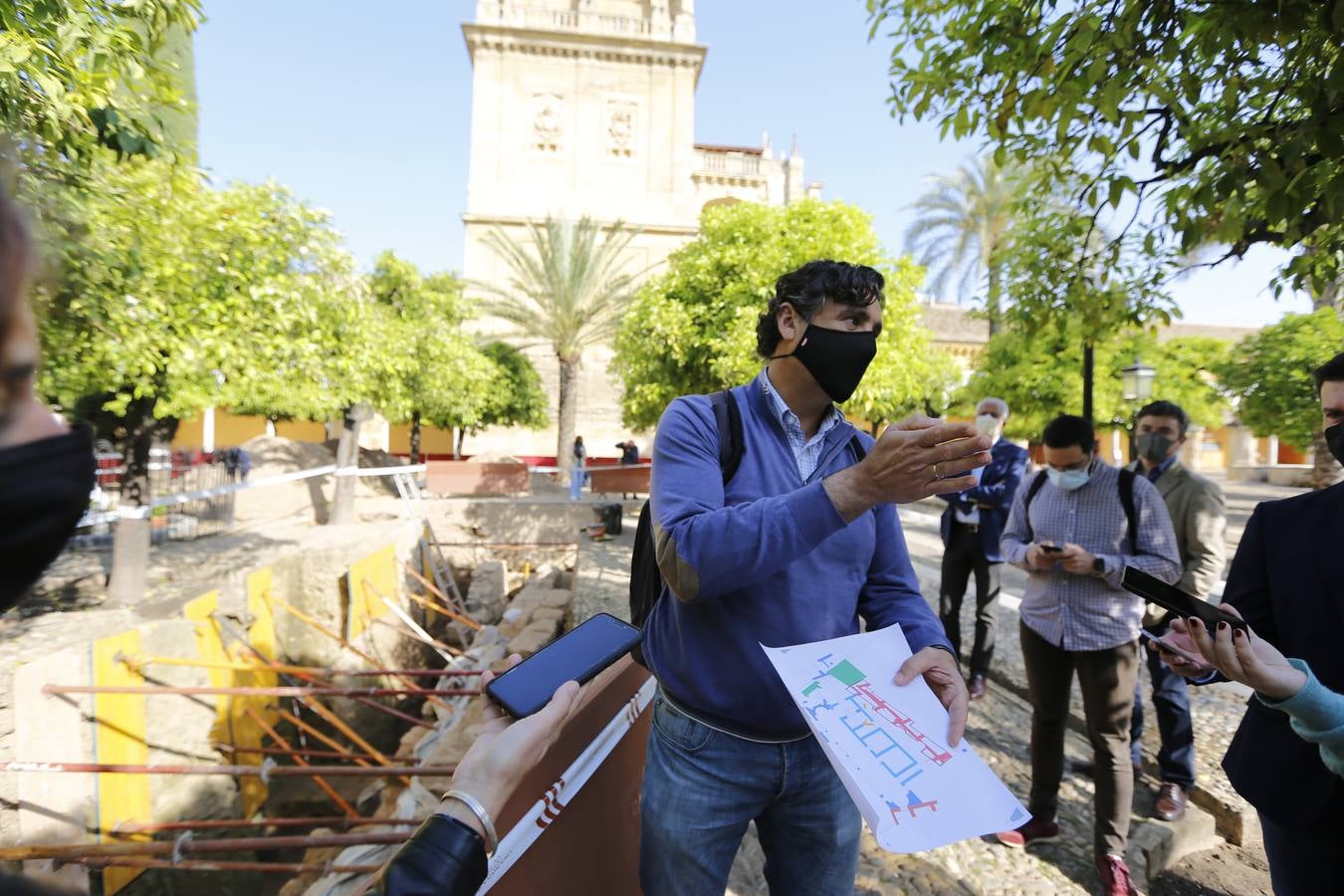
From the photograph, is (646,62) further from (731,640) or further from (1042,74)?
(731,640)

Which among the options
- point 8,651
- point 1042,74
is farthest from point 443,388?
point 1042,74

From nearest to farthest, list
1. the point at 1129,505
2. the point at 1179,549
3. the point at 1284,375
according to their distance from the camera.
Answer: the point at 1129,505, the point at 1179,549, the point at 1284,375

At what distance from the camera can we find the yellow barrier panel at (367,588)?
32.0 feet

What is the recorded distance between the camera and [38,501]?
2.24ft

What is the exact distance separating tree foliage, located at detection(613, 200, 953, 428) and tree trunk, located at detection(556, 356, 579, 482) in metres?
6.82

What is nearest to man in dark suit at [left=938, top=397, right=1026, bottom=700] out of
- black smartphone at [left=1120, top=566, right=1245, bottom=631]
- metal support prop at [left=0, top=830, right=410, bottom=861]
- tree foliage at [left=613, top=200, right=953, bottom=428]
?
black smartphone at [left=1120, top=566, right=1245, bottom=631]

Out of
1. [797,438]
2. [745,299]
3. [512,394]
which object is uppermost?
[745,299]

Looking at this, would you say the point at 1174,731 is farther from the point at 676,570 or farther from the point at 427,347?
the point at 427,347

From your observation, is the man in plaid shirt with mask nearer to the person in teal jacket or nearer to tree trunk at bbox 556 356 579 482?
the person in teal jacket

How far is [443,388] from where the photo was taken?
17781 mm

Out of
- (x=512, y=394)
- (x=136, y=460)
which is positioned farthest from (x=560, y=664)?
(x=512, y=394)

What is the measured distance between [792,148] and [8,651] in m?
37.8

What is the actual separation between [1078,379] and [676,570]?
1568cm

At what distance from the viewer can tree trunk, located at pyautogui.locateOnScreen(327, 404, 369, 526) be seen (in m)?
13.2
